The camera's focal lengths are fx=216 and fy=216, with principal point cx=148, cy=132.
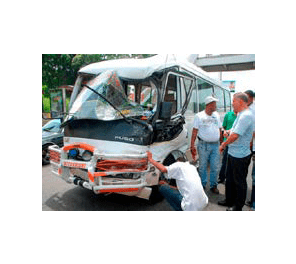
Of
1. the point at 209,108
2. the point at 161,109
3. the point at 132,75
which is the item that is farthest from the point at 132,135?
the point at 209,108

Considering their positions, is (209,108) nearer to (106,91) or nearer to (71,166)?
(106,91)

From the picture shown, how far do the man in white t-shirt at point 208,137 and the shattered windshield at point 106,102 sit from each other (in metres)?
1.02

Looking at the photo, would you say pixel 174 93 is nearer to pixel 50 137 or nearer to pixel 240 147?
pixel 240 147

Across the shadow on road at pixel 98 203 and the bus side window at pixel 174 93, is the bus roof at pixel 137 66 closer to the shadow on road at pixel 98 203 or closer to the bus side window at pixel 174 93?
the bus side window at pixel 174 93

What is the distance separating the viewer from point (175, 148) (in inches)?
139

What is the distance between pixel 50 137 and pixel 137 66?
11.2 feet

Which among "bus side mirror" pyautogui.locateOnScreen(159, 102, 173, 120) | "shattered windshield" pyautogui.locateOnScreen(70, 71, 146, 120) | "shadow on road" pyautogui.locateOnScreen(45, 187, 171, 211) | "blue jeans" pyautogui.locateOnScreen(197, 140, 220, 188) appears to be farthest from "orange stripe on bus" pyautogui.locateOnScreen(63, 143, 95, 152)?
"blue jeans" pyautogui.locateOnScreen(197, 140, 220, 188)

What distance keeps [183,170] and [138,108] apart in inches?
55.8

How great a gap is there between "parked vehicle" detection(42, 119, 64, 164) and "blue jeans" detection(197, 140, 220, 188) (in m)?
3.58

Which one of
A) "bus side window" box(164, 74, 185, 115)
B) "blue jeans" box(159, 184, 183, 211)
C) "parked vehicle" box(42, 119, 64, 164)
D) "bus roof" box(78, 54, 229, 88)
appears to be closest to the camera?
"blue jeans" box(159, 184, 183, 211)

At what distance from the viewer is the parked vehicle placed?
5.36 meters

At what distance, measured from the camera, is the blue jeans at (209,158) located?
3.64m

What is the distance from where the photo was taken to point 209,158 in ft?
12.3

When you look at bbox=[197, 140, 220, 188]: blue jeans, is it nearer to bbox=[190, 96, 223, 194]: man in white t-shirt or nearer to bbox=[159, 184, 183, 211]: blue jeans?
bbox=[190, 96, 223, 194]: man in white t-shirt
